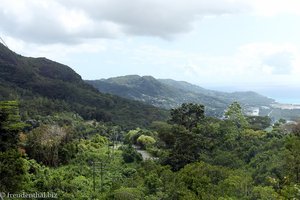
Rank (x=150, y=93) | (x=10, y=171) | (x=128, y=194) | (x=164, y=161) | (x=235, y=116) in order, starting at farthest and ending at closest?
(x=150, y=93) → (x=235, y=116) → (x=164, y=161) → (x=128, y=194) → (x=10, y=171)

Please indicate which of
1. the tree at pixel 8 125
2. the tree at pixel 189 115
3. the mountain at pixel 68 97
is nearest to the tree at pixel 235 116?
the tree at pixel 189 115

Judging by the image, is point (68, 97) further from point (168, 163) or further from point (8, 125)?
point (8, 125)

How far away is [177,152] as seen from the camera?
2295 cm

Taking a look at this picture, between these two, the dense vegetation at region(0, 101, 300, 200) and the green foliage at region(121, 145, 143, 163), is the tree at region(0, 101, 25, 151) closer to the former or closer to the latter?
the dense vegetation at region(0, 101, 300, 200)

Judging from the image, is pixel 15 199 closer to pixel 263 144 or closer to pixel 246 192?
pixel 246 192

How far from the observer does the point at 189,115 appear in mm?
27578

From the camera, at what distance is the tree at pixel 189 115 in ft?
89.3

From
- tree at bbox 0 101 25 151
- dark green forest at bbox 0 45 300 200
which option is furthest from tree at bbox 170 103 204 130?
tree at bbox 0 101 25 151

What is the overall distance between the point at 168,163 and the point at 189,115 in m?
5.64

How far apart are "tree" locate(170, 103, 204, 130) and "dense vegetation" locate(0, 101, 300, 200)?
7cm

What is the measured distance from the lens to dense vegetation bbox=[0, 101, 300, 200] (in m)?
15.4

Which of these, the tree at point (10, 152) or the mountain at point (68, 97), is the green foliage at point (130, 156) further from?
the mountain at point (68, 97)

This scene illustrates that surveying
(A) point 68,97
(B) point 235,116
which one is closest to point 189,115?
(B) point 235,116

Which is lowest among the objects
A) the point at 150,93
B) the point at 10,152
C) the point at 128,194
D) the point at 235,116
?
the point at 128,194
